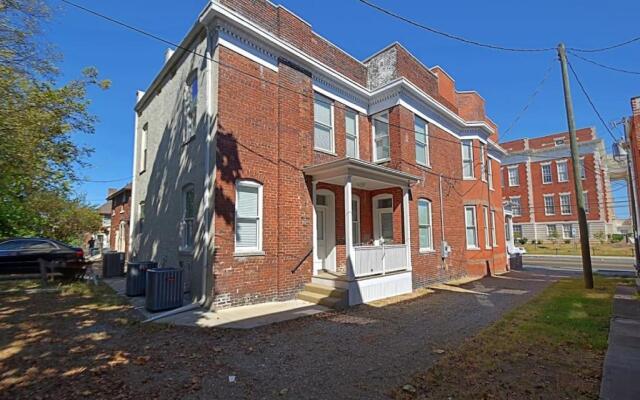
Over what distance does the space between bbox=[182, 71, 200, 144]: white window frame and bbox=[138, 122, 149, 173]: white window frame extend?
538cm

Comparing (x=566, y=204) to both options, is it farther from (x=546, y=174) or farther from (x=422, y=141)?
(x=422, y=141)

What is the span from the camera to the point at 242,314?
25.7 feet

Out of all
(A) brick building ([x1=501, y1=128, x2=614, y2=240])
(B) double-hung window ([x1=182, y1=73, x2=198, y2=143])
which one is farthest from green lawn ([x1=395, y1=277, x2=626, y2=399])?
(A) brick building ([x1=501, y1=128, x2=614, y2=240])

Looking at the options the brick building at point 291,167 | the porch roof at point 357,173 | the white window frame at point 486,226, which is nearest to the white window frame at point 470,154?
the brick building at point 291,167

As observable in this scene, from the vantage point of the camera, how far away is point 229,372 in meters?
4.64

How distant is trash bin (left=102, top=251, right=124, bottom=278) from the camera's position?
14211 mm

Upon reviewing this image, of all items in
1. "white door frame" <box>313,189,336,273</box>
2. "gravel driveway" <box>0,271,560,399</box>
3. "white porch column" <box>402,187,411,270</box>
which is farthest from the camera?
"white porch column" <box>402,187,411,270</box>

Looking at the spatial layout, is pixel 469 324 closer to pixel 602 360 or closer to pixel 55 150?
pixel 602 360

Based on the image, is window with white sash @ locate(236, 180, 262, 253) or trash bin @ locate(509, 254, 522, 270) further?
trash bin @ locate(509, 254, 522, 270)

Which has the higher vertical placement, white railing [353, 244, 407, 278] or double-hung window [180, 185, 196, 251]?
double-hung window [180, 185, 196, 251]

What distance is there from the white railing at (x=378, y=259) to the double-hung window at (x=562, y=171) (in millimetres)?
43272

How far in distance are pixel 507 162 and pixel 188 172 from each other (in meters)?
49.6

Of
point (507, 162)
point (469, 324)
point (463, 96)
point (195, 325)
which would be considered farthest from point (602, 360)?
point (507, 162)

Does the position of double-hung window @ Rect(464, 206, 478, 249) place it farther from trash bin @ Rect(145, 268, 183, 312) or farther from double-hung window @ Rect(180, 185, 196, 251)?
trash bin @ Rect(145, 268, 183, 312)
